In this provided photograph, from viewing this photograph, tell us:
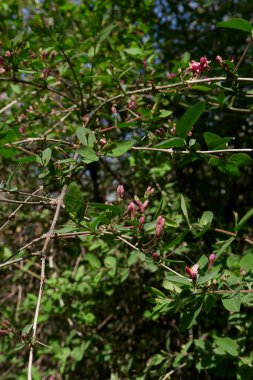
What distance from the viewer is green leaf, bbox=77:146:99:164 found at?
3.93ft

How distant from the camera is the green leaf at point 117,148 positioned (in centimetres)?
123

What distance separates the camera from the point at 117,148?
1254 mm

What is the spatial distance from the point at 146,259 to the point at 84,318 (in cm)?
124

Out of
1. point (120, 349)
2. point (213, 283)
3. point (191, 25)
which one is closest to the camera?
point (213, 283)

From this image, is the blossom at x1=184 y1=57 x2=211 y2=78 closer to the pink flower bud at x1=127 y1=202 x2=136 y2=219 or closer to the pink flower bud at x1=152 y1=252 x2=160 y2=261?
the pink flower bud at x1=127 y1=202 x2=136 y2=219

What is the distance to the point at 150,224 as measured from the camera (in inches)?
48.8

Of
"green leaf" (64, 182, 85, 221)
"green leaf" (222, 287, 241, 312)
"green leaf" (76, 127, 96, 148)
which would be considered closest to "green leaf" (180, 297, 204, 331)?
"green leaf" (222, 287, 241, 312)

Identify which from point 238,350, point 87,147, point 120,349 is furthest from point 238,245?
point 87,147

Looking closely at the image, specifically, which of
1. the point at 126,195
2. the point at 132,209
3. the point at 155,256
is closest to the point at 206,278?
the point at 155,256

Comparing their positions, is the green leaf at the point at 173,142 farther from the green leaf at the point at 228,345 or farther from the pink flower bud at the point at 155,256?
the green leaf at the point at 228,345

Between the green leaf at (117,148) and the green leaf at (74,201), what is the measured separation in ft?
0.63

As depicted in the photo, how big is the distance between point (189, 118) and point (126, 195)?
1.38m

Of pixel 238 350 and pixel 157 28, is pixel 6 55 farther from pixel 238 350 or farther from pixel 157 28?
pixel 157 28

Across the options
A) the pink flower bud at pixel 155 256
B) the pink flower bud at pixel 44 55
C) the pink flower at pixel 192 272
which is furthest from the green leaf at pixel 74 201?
the pink flower bud at pixel 44 55
